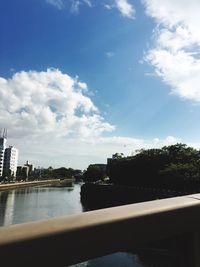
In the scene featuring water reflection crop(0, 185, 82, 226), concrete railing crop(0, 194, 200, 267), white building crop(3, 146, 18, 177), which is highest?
white building crop(3, 146, 18, 177)

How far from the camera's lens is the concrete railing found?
1400 mm

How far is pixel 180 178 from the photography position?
2133 inches

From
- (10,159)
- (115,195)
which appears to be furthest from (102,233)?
(10,159)

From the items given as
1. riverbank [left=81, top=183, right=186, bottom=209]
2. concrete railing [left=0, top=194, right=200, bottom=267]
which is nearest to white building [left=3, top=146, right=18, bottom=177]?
riverbank [left=81, top=183, right=186, bottom=209]

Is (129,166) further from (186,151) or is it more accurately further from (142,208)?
(142,208)

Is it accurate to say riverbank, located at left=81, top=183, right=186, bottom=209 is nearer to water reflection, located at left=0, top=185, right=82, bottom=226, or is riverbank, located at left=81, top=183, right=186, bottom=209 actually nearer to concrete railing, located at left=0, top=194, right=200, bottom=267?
water reflection, located at left=0, top=185, right=82, bottom=226

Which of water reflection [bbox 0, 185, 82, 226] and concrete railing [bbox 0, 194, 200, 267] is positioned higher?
water reflection [bbox 0, 185, 82, 226]

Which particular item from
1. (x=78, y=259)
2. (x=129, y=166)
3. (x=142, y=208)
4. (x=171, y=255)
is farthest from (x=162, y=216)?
(x=129, y=166)

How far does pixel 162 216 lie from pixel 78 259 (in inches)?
19.7

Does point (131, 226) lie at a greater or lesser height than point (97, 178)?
lesser

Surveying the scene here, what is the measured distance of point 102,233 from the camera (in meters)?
1.62

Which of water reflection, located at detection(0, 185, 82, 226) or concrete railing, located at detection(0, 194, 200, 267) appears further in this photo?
water reflection, located at detection(0, 185, 82, 226)

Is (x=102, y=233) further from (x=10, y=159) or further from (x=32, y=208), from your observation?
(x=10, y=159)

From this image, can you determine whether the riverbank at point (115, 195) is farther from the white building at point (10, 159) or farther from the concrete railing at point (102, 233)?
the white building at point (10, 159)
